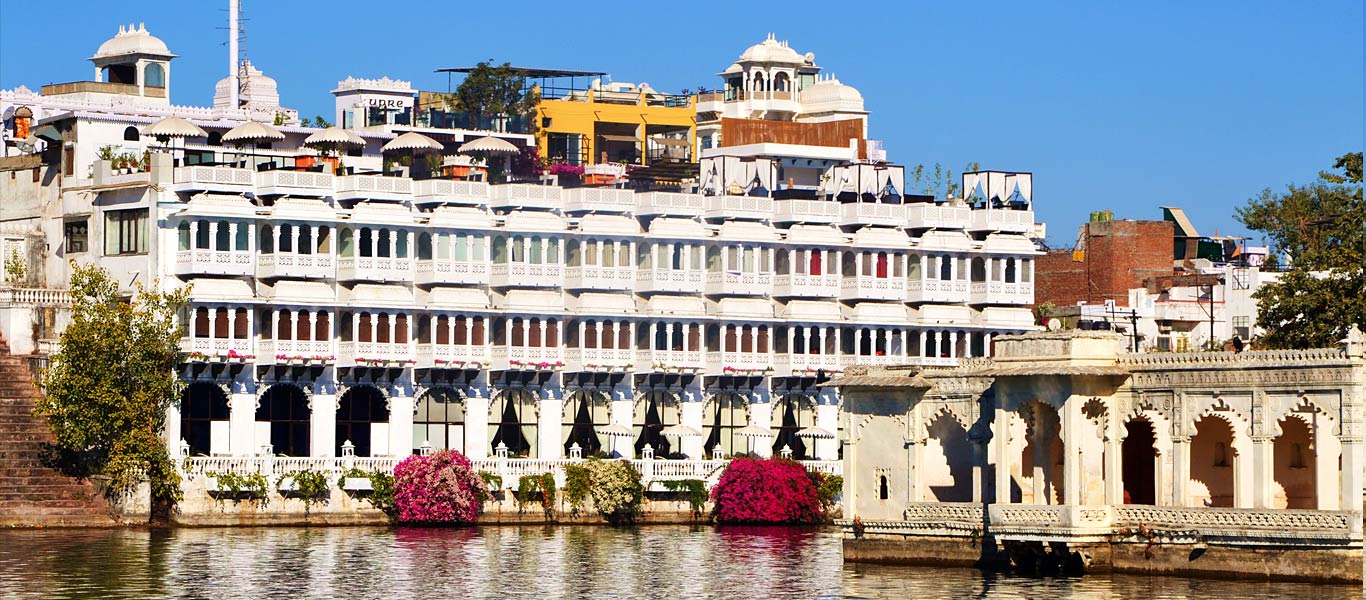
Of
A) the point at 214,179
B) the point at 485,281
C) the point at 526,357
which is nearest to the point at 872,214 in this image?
the point at 526,357

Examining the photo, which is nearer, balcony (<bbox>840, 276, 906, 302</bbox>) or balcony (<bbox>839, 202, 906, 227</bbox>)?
balcony (<bbox>840, 276, 906, 302</bbox>)

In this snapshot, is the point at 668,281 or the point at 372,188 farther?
the point at 668,281

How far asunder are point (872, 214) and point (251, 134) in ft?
85.8

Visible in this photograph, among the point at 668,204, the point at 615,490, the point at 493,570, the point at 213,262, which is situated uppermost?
the point at 668,204

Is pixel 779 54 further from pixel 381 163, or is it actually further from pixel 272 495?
pixel 272 495

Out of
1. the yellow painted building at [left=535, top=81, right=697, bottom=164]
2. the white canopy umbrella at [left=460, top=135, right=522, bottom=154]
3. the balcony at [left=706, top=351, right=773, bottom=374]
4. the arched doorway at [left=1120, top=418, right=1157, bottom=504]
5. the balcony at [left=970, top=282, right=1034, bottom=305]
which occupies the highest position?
the yellow painted building at [left=535, top=81, right=697, bottom=164]

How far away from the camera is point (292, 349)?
106 m

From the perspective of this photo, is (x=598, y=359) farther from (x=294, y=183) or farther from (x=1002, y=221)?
(x=1002, y=221)

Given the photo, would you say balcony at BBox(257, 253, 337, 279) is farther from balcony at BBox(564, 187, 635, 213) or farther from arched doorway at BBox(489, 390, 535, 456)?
balcony at BBox(564, 187, 635, 213)

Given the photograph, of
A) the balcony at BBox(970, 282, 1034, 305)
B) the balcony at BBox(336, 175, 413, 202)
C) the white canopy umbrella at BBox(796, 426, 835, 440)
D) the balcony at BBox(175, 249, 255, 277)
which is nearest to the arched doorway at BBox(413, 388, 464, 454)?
the balcony at BBox(336, 175, 413, 202)

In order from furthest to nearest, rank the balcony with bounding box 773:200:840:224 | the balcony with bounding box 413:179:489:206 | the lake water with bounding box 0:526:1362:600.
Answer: the balcony with bounding box 773:200:840:224, the balcony with bounding box 413:179:489:206, the lake water with bounding box 0:526:1362:600

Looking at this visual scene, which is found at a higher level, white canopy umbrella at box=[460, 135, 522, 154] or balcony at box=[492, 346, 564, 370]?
white canopy umbrella at box=[460, 135, 522, 154]

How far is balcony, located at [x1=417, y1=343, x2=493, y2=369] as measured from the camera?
10881 centimetres

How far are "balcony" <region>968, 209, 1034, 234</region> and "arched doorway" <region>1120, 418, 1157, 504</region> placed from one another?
42.9m
